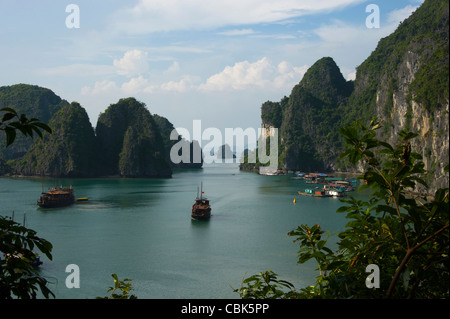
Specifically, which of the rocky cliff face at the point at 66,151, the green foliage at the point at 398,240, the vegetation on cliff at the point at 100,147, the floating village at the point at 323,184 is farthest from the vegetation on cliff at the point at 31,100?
the green foliage at the point at 398,240

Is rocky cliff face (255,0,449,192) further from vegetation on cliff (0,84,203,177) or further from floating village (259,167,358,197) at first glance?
vegetation on cliff (0,84,203,177)

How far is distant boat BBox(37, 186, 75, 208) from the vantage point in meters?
39.4

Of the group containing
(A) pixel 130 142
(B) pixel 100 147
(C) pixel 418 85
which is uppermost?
(C) pixel 418 85

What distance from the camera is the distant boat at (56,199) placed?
39.4 m

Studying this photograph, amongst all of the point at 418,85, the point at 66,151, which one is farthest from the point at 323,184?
the point at 66,151

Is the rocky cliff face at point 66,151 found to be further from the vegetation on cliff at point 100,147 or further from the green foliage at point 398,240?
the green foliage at point 398,240

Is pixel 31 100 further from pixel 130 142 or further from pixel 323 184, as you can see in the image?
pixel 323 184

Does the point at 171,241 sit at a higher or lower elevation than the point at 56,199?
lower

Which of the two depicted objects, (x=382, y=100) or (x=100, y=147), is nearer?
(x=382, y=100)

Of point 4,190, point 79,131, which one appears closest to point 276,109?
point 79,131

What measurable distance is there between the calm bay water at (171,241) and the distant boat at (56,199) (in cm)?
86

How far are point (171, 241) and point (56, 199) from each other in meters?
18.9

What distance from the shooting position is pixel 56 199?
40.4 m

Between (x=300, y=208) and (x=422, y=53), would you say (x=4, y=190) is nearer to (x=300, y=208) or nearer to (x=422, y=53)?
(x=300, y=208)
